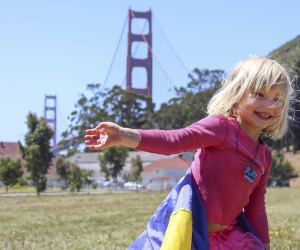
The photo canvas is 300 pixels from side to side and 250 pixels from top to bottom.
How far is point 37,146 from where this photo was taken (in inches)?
1278

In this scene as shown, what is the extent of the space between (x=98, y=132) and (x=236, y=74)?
2.70 ft

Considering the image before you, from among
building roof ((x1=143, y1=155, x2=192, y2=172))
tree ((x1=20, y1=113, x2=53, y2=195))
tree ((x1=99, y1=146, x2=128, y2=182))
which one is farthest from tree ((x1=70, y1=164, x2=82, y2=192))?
building roof ((x1=143, y1=155, x2=192, y2=172))

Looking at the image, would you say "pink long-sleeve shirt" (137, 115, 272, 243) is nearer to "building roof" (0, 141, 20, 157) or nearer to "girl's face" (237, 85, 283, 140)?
"girl's face" (237, 85, 283, 140)

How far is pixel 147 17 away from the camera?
106688mm

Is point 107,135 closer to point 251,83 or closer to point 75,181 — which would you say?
point 251,83

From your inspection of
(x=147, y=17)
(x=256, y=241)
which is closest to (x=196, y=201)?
(x=256, y=241)

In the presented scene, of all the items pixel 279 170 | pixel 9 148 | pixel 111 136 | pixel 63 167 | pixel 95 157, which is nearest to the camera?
pixel 111 136

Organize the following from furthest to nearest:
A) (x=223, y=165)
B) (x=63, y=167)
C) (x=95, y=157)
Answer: (x=95, y=157), (x=63, y=167), (x=223, y=165)

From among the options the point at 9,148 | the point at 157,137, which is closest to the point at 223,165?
the point at 157,137

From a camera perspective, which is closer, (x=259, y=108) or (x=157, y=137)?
(x=157, y=137)

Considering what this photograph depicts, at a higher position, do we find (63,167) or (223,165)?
(223,165)

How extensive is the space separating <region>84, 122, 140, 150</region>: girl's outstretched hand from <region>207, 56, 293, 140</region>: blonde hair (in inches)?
25.0

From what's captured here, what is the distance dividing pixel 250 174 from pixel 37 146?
30288mm

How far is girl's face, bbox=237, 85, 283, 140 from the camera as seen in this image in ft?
9.35
